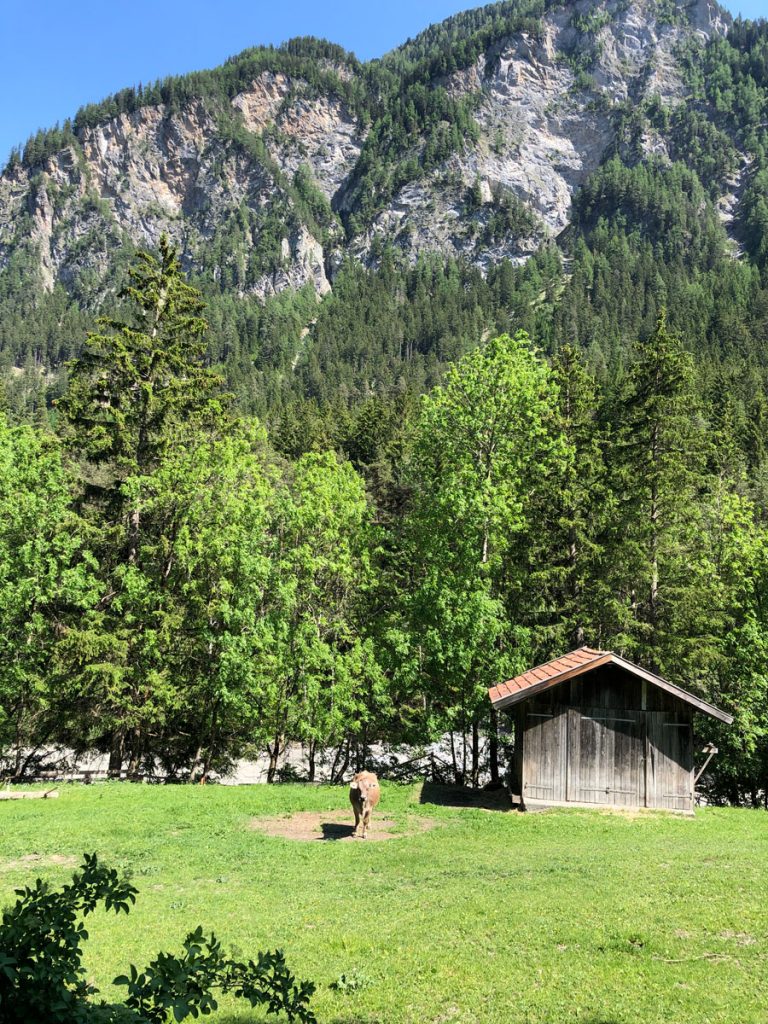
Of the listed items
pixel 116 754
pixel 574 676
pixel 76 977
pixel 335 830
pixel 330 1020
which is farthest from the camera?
pixel 116 754

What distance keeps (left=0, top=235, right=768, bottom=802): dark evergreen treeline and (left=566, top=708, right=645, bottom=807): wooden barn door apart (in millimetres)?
3728

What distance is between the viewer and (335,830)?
17.4m

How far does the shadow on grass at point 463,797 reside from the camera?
71.2 ft

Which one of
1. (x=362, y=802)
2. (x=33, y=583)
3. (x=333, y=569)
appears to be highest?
(x=333, y=569)

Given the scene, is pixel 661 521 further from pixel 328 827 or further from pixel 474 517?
pixel 328 827

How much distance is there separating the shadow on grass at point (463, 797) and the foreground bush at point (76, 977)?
60.7ft

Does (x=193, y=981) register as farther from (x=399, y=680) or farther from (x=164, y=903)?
(x=399, y=680)

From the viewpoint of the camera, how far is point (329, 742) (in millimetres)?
25734

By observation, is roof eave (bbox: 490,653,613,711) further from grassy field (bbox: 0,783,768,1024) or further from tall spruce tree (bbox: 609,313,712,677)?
tall spruce tree (bbox: 609,313,712,677)

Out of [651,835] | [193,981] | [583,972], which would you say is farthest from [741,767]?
[193,981]

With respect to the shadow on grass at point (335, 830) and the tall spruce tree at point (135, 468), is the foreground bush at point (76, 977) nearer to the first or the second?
the shadow on grass at point (335, 830)

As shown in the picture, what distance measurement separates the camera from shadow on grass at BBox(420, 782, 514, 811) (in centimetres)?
2170

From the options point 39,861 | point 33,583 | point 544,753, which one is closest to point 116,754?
point 33,583

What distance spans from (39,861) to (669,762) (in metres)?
17.7
